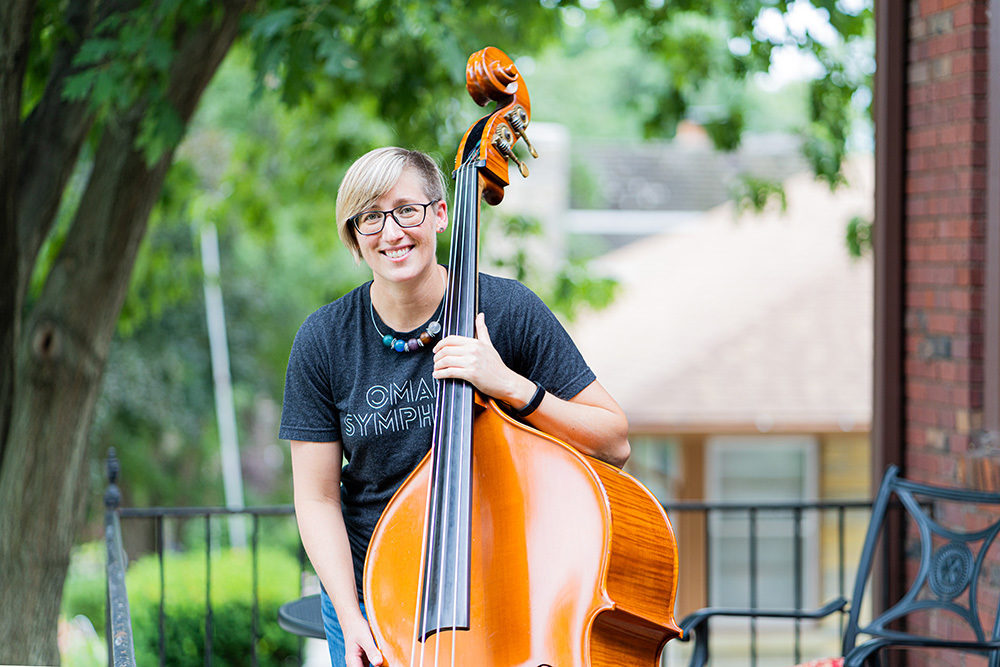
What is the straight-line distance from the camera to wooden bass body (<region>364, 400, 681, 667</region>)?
1673 mm

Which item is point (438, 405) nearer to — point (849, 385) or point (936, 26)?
point (936, 26)

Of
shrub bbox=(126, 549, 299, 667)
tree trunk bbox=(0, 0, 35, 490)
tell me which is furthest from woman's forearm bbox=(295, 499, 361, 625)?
shrub bbox=(126, 549, 299, 667)

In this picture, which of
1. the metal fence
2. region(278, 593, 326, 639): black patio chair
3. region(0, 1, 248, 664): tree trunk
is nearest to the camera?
the metal fence

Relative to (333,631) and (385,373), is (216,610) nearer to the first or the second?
(333,631)

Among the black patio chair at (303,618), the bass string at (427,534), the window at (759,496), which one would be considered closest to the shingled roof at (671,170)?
the window at (759,496)

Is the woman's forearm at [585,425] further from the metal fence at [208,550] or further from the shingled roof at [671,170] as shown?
the shingled roof at [671,170]

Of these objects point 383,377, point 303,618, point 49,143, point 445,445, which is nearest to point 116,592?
point 303,618

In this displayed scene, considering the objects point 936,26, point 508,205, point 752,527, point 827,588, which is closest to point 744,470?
point 827,588

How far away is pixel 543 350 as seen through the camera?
6.25 feet

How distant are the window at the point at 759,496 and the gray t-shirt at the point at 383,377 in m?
10.6

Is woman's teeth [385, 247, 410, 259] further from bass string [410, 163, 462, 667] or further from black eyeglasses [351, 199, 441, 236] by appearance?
bass string [410, 163, 462, 667]

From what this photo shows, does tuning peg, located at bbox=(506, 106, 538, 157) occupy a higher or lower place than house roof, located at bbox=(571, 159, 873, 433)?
higher

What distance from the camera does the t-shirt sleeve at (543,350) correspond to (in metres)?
1.89

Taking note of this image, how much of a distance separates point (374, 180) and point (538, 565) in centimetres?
69
